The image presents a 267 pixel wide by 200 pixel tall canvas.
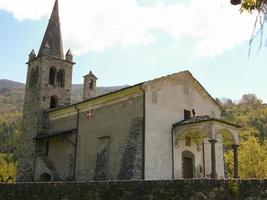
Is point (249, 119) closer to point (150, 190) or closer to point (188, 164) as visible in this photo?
point (188, 164)

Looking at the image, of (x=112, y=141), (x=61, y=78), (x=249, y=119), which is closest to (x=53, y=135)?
(x=112, y=141)

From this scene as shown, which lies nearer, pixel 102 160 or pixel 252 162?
pixel 102 160

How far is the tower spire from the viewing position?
3266cm

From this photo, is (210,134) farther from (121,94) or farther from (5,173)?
(5,173)

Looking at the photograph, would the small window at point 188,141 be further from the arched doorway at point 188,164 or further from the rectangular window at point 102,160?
the rectangular window at point 102,160

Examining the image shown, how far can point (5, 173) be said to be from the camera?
5178cm

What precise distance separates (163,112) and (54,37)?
15526mm

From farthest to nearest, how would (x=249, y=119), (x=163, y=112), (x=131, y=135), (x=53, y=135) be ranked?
(x=249, y=119), (x=53, y=135), (x=163, y=112), (x=131, y=135)

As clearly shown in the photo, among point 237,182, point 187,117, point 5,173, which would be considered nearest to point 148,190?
point 237,182

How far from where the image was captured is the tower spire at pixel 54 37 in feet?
107

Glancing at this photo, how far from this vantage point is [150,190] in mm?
11281

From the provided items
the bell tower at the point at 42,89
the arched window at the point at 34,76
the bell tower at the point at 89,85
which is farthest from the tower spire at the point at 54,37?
the bell tower at the point at 89,85

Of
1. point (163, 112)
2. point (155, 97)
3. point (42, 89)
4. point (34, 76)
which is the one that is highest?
point (34, 76)

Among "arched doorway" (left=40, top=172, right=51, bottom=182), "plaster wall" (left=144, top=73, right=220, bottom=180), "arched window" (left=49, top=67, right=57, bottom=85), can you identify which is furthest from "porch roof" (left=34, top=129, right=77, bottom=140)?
"plaster wall" (left=144, top=73, right=220, bottom=180)
